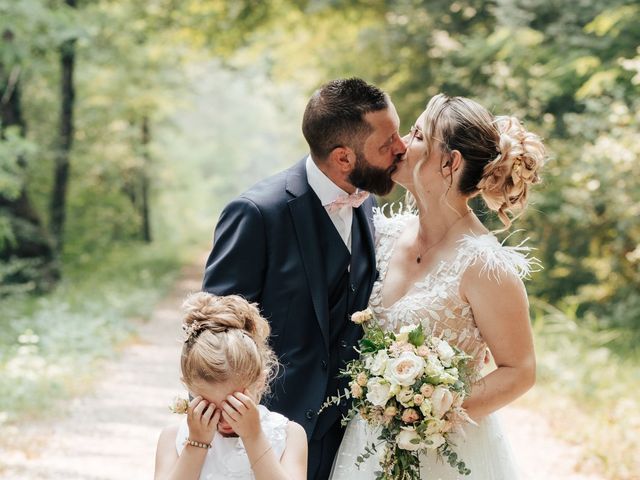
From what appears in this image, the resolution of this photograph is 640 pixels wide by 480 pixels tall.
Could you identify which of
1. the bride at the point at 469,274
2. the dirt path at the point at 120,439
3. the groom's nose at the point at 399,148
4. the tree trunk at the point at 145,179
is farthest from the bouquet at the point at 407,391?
the tree trunk at the point at 145,179

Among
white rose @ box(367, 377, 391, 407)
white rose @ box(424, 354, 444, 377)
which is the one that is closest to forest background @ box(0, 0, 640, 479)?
white rose @ box(424, 354, 444, 377)

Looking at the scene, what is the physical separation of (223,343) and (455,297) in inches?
39.7

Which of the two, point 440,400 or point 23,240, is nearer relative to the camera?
point 440,400

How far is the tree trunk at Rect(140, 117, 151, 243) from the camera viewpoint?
80.2 ft

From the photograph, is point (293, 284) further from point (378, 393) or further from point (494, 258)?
point (494, 258)

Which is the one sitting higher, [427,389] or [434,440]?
[427,389]

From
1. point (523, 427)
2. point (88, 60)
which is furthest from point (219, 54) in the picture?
point (523, 427)

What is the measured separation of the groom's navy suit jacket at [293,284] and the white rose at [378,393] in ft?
1.23

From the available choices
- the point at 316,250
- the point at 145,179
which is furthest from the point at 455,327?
the point at 145,179

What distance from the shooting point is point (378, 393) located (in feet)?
9.54

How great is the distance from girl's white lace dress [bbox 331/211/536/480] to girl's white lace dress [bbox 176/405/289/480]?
582mm

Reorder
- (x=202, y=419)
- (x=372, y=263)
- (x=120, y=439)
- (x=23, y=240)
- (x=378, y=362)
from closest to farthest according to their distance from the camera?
(x=202, y=419)
(x=378, y=362)
(x=372, y=263)
(x=120, y=439)
(x=23, y=240)

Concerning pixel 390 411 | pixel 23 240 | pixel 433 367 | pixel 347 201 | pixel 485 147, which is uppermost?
pixel 485 147

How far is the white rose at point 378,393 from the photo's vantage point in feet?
9.51
